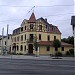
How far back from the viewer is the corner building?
241ft

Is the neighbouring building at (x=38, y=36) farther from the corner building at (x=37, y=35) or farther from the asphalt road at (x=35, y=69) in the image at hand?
the asphalt road at (x=35, y=69)

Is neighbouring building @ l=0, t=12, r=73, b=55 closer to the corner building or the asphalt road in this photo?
the corner building

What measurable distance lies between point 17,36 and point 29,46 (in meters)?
11.4

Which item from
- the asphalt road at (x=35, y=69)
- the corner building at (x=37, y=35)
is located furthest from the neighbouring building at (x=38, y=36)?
the asphalt road at (x=35, y=69)

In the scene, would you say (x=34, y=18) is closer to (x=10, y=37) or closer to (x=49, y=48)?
(x=49, y=48)

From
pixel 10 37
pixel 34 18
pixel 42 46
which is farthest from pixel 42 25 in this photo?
pixel 10 37

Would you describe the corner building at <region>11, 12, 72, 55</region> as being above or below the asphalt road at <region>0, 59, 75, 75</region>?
above

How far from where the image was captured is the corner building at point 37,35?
73312 millimetres

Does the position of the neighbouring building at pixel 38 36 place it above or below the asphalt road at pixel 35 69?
above

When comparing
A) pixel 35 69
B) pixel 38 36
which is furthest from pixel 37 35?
pixel 35 69

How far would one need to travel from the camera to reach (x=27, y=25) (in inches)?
3007

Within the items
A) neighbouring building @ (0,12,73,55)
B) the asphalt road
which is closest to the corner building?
neighbouring building @ (0,12,73,55)

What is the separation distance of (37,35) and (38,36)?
59 centimetres

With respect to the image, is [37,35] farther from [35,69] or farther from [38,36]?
[35,69]
